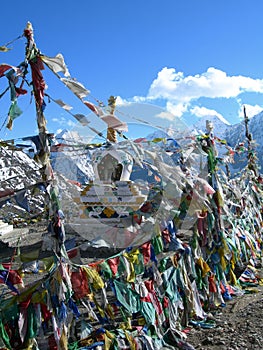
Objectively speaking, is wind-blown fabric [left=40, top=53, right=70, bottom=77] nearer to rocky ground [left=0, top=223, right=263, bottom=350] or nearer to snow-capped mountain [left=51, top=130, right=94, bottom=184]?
snow-capped mountain [left=51, top=130, right=94, bottom=184]

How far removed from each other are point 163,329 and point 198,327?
69 centimetres

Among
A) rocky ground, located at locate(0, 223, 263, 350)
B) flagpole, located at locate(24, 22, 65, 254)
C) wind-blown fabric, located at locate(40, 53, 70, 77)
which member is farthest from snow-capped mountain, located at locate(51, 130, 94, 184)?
rocky ground, located at locate(0, 223, 263, 350)

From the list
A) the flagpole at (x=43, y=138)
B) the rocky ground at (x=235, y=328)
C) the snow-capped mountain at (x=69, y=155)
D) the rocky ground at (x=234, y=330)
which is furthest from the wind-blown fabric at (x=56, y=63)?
the rocky ground at (x=234, y=330)

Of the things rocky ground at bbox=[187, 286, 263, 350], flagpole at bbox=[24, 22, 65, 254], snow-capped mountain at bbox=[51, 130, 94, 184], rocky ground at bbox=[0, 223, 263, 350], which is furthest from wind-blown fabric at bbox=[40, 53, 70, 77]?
rocky ground at bbox=[187, 286, 263, 350]

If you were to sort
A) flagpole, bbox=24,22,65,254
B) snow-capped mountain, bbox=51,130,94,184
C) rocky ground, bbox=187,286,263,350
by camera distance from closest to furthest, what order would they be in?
flagpole, bbox=24,22,65,254 < rocky ground, bbox=187,286,263,350 < snow-capped mountain, bbox=51,130,94,184

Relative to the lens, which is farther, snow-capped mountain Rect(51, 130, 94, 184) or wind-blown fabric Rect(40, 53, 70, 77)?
snow-capped mountain Rect(51, 130, 94, 184)

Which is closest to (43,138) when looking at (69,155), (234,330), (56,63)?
(56,63)

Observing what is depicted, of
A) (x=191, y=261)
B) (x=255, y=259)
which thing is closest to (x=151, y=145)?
(x=191, y=261)

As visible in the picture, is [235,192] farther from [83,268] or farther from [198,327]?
[83,268]

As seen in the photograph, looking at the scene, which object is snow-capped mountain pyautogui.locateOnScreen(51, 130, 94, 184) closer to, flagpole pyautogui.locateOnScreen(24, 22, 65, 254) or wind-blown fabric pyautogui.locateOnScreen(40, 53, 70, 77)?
flagpole pyautogui.locateOnScreen(24, 22, 65, 254)

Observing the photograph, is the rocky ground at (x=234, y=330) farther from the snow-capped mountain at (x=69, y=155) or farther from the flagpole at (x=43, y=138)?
the snow-capped mountain at (x=69, y=155)

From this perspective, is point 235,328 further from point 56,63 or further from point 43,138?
point 56,63

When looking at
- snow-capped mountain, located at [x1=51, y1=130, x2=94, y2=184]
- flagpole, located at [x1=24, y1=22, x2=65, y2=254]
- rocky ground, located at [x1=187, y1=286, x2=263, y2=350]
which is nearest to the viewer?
flagpole, located at [x1=24, y1=22, x2=65, y2=254]

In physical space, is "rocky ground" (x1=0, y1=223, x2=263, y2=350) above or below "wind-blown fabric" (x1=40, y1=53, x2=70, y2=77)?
below
